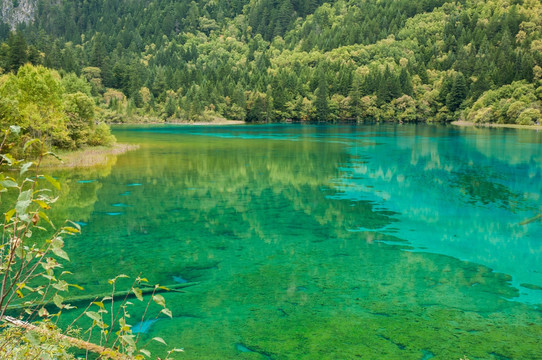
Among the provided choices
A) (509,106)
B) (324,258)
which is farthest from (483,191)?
(509,106)

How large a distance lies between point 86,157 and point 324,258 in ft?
102

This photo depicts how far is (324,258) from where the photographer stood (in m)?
14.2

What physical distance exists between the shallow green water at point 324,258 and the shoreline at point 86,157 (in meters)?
6.51

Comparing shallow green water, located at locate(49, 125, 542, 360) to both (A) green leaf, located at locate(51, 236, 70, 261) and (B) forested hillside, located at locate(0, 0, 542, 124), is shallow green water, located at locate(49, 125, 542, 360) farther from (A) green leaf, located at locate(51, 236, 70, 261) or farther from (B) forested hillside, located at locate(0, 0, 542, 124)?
(B) forested hillside, located at locate(0, 0, 542, 124)

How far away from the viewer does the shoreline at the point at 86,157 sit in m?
35.7

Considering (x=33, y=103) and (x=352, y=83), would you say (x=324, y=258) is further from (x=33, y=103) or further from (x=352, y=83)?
(x=352, y=83)

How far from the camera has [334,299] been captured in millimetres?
11195

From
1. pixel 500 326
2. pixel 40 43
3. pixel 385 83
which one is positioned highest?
pixel 40 43

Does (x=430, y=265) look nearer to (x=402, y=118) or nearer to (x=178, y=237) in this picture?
(x=178, y=237)

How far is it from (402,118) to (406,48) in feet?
192

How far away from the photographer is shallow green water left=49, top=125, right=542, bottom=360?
9359mm

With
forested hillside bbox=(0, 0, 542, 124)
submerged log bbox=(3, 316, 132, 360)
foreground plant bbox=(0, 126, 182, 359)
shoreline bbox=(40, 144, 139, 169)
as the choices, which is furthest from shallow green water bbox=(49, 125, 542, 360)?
forested hillside bbox=(0, 0, 542, 124)

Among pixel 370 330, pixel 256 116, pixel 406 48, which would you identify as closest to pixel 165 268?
pixel 370 330

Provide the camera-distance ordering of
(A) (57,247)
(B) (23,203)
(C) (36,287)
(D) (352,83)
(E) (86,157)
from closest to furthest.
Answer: (B) (23,203)
(A) (57,247)
(C) (36,287)
(E) (86,157)
(D) (352,83)
